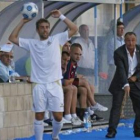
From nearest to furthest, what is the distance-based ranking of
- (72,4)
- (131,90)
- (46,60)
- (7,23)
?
1. (46,60)
2. (131,90)
3. (7,23)
4. (72,4)

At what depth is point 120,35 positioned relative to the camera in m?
16.6

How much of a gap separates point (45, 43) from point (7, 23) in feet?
9.00

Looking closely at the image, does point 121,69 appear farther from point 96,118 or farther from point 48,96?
point 96,118

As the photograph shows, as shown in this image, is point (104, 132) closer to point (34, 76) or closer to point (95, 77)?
point (95, 77)

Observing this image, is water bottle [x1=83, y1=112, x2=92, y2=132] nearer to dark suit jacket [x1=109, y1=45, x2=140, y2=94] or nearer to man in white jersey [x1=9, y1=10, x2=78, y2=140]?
dark suit jacket [x1=109, y1=45, x2=140, y2=94]

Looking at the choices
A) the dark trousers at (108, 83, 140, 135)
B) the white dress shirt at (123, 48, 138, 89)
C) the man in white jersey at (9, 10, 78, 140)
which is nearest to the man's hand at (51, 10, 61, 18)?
the man in white jersey at (9, 10, 78, 140)

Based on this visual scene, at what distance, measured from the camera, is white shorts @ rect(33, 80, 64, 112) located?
37.5 ft

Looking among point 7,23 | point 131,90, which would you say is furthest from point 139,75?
point 7,23

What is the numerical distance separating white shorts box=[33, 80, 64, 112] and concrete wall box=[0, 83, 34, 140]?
1.45m

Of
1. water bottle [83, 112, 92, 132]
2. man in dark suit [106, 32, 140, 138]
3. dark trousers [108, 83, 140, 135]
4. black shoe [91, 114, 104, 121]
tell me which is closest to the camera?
man in dark suit [106, 32, 140, 138]

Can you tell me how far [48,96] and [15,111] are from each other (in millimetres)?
1703

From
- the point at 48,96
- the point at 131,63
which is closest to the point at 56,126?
the point at 48,96

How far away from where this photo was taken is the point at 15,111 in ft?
42.7

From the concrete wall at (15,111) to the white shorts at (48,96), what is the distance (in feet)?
4.77
